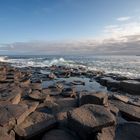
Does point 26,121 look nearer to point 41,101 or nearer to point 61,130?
point 61,130

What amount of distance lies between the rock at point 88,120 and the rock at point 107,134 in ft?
0.44

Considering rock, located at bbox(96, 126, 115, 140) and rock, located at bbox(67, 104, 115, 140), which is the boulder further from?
rock, located at bbox(96, 126, 115, 140)

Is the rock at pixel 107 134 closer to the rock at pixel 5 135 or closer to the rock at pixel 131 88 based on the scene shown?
the rock at pixel 5 135

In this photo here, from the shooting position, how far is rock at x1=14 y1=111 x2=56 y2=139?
209 inches

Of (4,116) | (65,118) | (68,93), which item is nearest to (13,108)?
(4,116)

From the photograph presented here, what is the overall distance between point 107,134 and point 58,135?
112 centimetres

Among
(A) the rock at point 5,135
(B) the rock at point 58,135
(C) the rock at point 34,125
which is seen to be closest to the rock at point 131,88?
(C) the rock at point 34,125

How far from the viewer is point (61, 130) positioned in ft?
18.0

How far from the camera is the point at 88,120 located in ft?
17.6

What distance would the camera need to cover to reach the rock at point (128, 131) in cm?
504

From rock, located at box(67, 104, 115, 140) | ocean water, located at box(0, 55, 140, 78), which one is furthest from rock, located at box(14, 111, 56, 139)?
ocean water, located at box(0, 55, 140, 78)

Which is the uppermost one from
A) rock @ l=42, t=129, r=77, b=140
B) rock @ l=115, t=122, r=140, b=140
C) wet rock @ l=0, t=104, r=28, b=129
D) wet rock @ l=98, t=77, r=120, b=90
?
wet rock @ l=0, t=104, r=28, b=129

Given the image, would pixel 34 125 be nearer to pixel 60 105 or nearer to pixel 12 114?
pixel 12 114

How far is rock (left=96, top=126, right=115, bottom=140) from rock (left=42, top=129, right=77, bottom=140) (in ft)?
2.17
